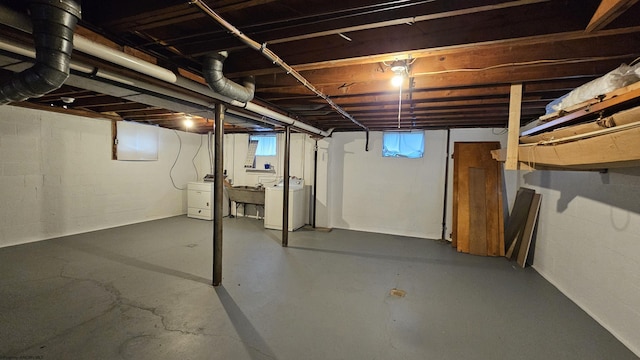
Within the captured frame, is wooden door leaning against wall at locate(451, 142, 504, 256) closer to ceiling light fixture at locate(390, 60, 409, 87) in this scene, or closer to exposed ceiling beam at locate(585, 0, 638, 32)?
ceiling light fixture at locate(390, 60, 409, 87)

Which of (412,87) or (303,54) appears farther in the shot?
(412,87)

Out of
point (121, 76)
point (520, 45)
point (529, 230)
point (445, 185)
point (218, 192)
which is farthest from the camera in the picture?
point (445, 185)

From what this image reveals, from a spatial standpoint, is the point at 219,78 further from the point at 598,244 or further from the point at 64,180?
the point at 64,180

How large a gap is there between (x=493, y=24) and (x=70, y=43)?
2184 mm

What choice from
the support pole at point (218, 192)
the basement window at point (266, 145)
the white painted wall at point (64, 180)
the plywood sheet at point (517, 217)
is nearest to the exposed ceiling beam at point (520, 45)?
the support pole at point (218, 192)

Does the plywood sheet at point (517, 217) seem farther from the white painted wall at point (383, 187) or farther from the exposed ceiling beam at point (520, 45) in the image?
the exposed ceiling beam at point (520, 45)

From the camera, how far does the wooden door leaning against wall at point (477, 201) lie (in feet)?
13.0

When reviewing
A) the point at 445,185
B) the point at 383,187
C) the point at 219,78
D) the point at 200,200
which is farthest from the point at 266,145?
the point at 219,78

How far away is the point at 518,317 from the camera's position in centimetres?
227

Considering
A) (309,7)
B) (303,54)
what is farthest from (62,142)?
(309,7)

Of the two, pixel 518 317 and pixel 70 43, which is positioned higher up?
pixel 70 43

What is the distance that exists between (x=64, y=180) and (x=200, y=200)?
2.21 m

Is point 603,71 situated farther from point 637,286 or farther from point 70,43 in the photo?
point 70,43

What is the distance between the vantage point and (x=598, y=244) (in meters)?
2.35
